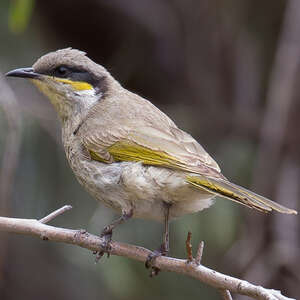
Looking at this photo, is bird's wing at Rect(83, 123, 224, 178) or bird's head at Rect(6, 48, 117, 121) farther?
bird's head at Rect(6, 48, 117, 121)

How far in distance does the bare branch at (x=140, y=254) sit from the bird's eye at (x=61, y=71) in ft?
3.75

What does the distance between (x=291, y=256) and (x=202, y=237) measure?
0.72 m

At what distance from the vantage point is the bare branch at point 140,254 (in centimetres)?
277

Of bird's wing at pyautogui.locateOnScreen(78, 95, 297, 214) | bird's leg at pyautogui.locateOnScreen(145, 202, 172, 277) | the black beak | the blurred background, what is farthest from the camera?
the blurred background

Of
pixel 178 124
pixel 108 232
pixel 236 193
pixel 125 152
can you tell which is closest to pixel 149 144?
pixel 125 152

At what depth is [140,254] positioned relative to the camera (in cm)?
328

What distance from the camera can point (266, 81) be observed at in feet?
21.2

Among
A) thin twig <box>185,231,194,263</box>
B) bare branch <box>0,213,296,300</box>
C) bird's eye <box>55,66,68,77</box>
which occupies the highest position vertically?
bird's eye <box>55,66,68,77</box>

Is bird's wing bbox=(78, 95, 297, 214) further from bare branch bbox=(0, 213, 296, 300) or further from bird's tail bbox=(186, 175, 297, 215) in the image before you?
bare branch bbox=(0, 213, 296, 300)

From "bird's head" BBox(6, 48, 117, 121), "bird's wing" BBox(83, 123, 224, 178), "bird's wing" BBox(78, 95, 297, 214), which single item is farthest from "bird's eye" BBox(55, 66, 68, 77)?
"bird's wing" BBox(83, 123, 224, 178)

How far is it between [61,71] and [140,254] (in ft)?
4.44

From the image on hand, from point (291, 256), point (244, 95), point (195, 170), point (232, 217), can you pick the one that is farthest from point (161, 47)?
point (195, 170)

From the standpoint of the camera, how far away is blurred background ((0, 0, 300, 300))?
17.0 ft

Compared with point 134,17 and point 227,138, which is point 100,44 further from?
point 227,138
